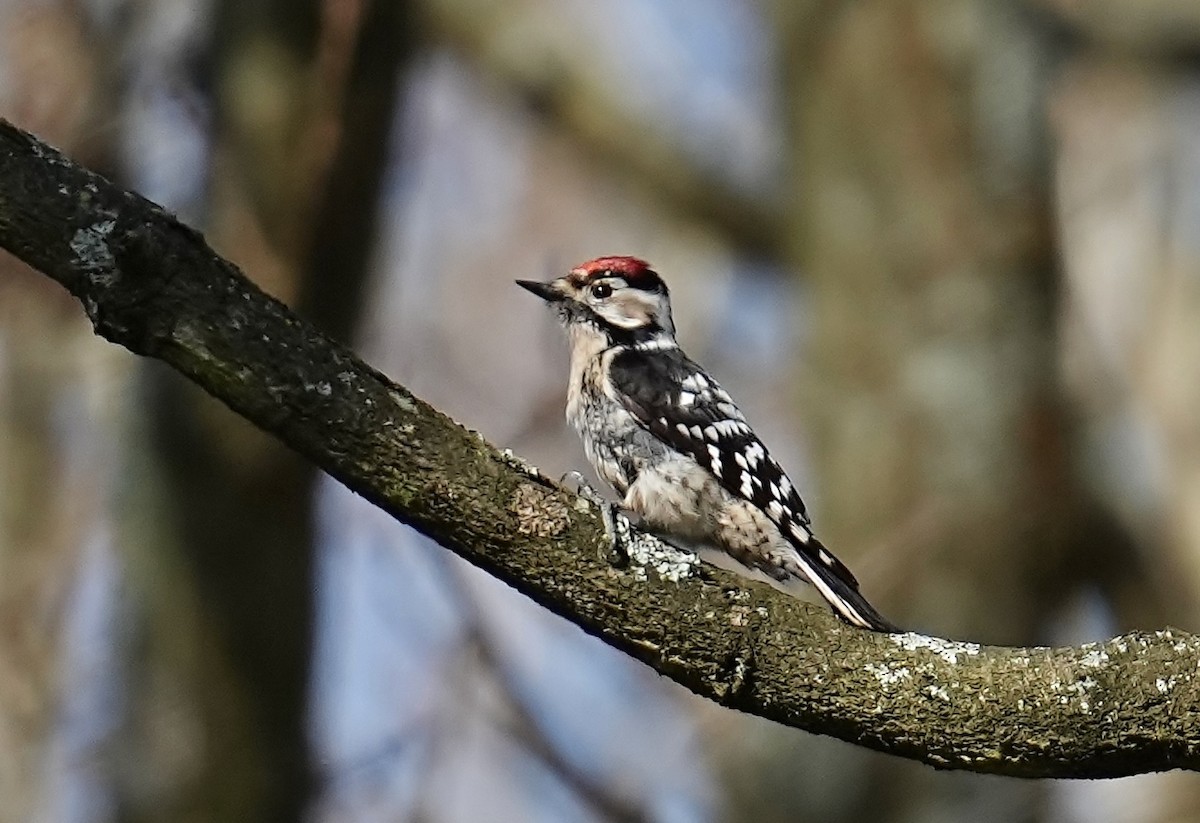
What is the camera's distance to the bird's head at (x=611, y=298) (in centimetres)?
564

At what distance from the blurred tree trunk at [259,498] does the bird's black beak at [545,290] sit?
59cm

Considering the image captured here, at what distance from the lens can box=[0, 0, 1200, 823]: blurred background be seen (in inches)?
215

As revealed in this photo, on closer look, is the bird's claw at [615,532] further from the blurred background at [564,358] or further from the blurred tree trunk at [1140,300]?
the blurred tree trunk at [1140,300]

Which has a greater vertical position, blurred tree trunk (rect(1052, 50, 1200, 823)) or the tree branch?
blurred tree trunk (rect(1052, 50, 1200, 823))

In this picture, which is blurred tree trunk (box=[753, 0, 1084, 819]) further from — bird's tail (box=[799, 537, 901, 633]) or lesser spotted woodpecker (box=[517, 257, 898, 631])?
bird's tail (box=[799, 537, 901, 633])

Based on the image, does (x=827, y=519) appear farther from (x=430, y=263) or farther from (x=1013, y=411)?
(x=430, y=263)

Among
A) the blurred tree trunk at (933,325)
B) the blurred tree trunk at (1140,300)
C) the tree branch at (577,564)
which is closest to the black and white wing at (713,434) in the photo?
the tree branch at (577,564)

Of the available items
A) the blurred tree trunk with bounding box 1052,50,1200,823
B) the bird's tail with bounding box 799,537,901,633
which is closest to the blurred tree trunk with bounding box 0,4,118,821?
Result: the bird's tail with bounding box 799,537,901,633

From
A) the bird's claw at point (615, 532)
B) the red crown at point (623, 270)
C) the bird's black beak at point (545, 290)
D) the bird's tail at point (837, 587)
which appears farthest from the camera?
the red crown at point (623, 270)

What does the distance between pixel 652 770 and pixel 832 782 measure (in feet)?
2.51

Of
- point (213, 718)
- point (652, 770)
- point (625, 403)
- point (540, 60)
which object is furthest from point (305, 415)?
point (540, 60)

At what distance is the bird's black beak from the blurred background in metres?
0.23

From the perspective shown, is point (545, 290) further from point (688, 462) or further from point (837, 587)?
point (837, 587)

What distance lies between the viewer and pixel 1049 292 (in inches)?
308
